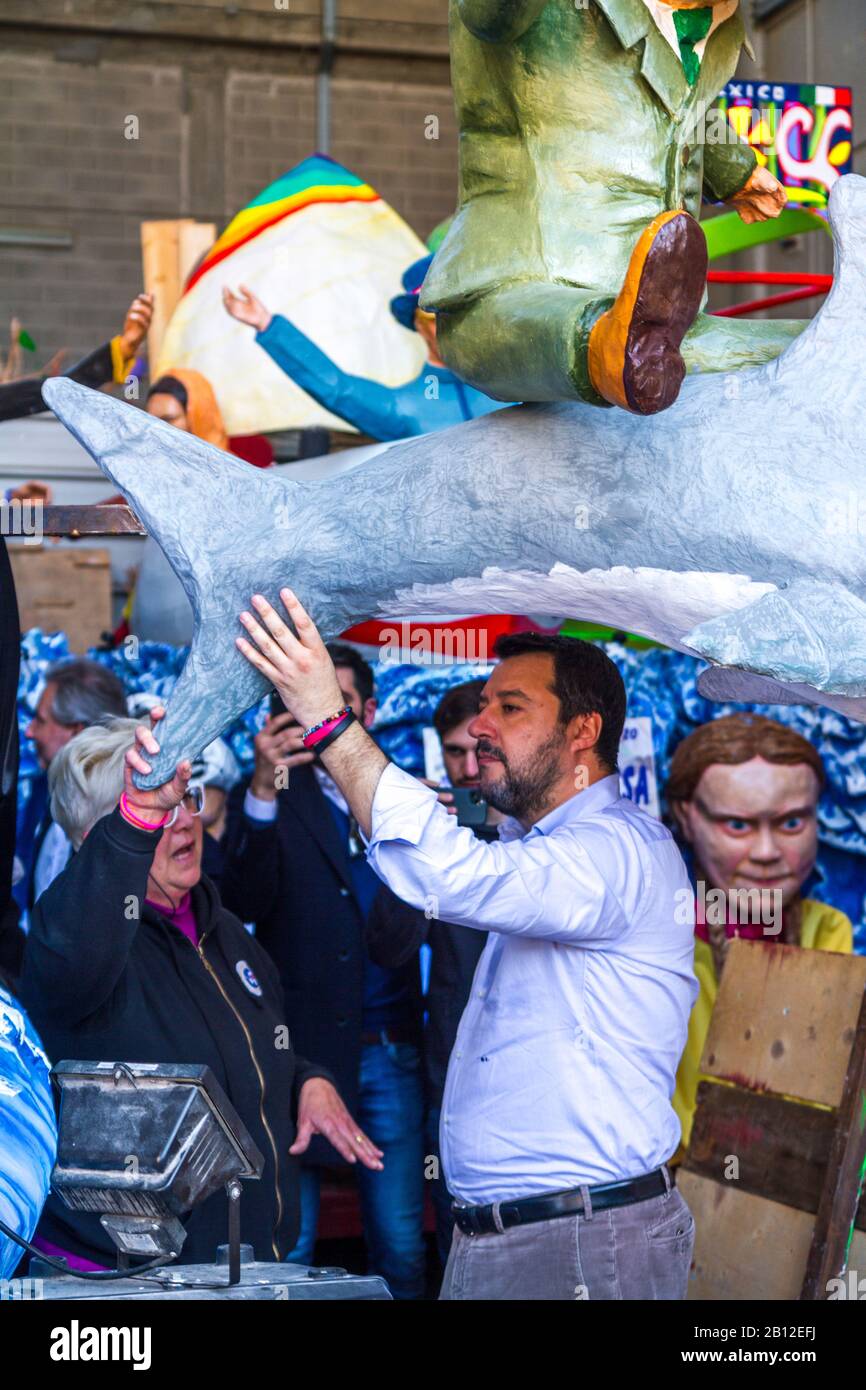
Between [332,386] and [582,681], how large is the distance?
71.2 inches

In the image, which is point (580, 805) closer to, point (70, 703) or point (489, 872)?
point (489, 872)

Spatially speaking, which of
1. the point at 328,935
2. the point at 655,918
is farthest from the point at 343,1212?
the point at 655,918

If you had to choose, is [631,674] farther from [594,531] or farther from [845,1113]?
[594,531]

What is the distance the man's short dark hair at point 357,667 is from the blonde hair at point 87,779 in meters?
1.04

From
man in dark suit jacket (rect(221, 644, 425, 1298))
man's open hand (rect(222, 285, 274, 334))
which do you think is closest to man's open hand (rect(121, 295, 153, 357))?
man's open hand (rect(222, 285, 274, 334))

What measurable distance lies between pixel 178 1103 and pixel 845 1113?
4.69 feet

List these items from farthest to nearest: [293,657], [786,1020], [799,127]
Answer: [799,127], [786,1020], [293,657]

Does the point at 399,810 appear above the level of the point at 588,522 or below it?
below

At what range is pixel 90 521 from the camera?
2.16 meters

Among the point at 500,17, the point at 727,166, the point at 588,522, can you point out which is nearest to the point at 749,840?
the point at 727,166

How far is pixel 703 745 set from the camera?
11.7ft

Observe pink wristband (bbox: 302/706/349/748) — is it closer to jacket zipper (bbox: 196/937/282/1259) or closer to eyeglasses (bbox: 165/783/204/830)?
eyeglasses (bbox: 165/783/204/830)

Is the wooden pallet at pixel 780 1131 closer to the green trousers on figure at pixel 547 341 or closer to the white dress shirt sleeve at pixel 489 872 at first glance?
the white dress shirt sleeve at pixel 489 872

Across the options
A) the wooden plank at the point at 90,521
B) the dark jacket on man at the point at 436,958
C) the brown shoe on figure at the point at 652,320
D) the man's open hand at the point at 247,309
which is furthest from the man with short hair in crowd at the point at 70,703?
the brown shoe on figure at the point at 652,320
